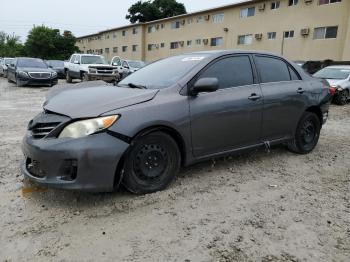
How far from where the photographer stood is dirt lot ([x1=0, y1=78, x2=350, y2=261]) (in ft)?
8.77

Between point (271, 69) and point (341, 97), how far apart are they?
29.2ft

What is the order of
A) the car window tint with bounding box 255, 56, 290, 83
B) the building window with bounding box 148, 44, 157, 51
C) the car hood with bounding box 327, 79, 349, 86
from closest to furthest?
the car window tint with bounding box 255, 56, 290, 83
the car hood with bounding box 327, 79, 349, 86
the building window with bounding box 148, 44, 157, 51

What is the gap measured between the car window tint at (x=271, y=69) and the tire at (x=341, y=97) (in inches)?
331

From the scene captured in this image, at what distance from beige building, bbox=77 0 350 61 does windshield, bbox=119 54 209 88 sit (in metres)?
24.2

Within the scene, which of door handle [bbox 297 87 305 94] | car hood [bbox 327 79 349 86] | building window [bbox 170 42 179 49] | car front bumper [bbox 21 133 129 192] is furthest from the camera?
building window [bbox 170 42 179 49]

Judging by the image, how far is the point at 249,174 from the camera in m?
4.45

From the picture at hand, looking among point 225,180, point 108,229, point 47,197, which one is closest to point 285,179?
point 225,180

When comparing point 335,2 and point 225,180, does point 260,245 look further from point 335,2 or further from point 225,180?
point 335,2

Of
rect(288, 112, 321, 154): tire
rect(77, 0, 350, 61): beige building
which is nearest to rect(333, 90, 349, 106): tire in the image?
rect(288, 112, 321, 154): tire

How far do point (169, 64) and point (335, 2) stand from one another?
25603mm

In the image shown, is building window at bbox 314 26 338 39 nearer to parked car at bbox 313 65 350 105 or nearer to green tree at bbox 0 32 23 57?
parked car at bbox 313 65 350 105

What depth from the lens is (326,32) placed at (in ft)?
86.6

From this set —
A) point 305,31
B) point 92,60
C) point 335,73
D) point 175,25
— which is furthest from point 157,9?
point 335,73

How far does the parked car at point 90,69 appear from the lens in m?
17.6
